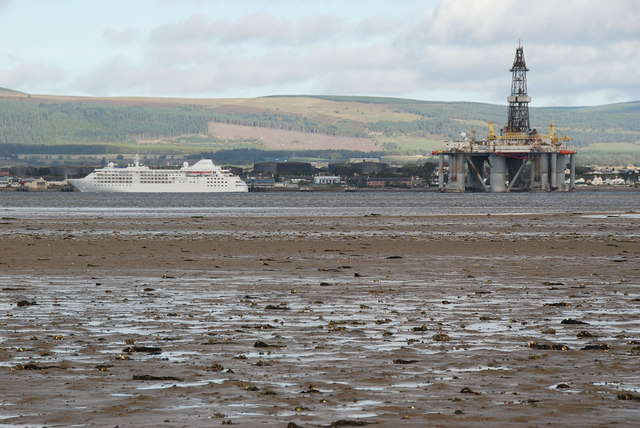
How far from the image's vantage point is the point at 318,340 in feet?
63.0

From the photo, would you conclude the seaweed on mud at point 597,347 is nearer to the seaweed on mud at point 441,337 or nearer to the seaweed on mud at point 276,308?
the seaweed on mud at point 441,337

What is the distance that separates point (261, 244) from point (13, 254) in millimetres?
11329

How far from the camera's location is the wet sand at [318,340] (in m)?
13.5

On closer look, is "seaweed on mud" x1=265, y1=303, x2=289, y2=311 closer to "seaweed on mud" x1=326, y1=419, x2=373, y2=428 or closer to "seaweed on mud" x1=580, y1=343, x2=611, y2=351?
"seaweed on mud" x1=580, y1=343, x2=611, y2=351

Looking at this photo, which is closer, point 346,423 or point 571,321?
point 346,423

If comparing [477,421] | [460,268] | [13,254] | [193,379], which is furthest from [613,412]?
[13,254]

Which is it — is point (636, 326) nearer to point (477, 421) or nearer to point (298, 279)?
point (477, 421)

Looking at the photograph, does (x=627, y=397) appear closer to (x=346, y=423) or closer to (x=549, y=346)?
(x=346, y=423)

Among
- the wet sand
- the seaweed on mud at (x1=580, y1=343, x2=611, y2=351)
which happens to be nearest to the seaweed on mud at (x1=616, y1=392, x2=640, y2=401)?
the wet sand

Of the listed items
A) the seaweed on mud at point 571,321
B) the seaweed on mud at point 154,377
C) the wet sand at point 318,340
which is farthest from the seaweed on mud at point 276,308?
the seaweed on mud at point 154,377

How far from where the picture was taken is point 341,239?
175 feet

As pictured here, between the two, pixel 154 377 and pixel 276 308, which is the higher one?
pixel 154 377

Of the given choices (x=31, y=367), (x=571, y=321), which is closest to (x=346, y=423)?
(x=31, y=367)

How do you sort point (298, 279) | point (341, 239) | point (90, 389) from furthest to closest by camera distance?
point (341, 239) → point (298, 279) → point (90, 389)
